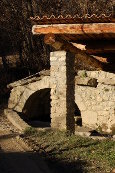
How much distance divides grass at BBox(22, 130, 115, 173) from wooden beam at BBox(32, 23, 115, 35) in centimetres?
342

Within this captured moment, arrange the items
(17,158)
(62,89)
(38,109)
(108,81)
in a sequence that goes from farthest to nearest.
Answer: (38,109) → (108,81) → (62,89) → (17,158)

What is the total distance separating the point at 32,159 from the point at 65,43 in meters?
3.54

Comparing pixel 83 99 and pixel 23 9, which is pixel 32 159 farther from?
pixel 23 9

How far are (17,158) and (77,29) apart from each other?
441 cm

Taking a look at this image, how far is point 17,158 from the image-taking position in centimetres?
860

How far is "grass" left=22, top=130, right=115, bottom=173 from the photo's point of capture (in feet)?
25.8

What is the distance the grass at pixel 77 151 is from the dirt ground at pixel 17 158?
0.30 m

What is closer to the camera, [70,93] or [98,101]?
[70,93]

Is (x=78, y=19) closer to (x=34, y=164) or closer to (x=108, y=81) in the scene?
(x=34, y=164)

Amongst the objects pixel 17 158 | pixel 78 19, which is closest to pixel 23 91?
pixel 17 158

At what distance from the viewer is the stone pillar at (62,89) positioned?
10.4m

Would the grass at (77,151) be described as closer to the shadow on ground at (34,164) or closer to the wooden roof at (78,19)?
the shadow on ground at (34,164)

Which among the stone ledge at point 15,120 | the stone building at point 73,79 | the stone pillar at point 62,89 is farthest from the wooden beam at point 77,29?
the stone ledge at point 15,120

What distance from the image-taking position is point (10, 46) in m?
20.2
